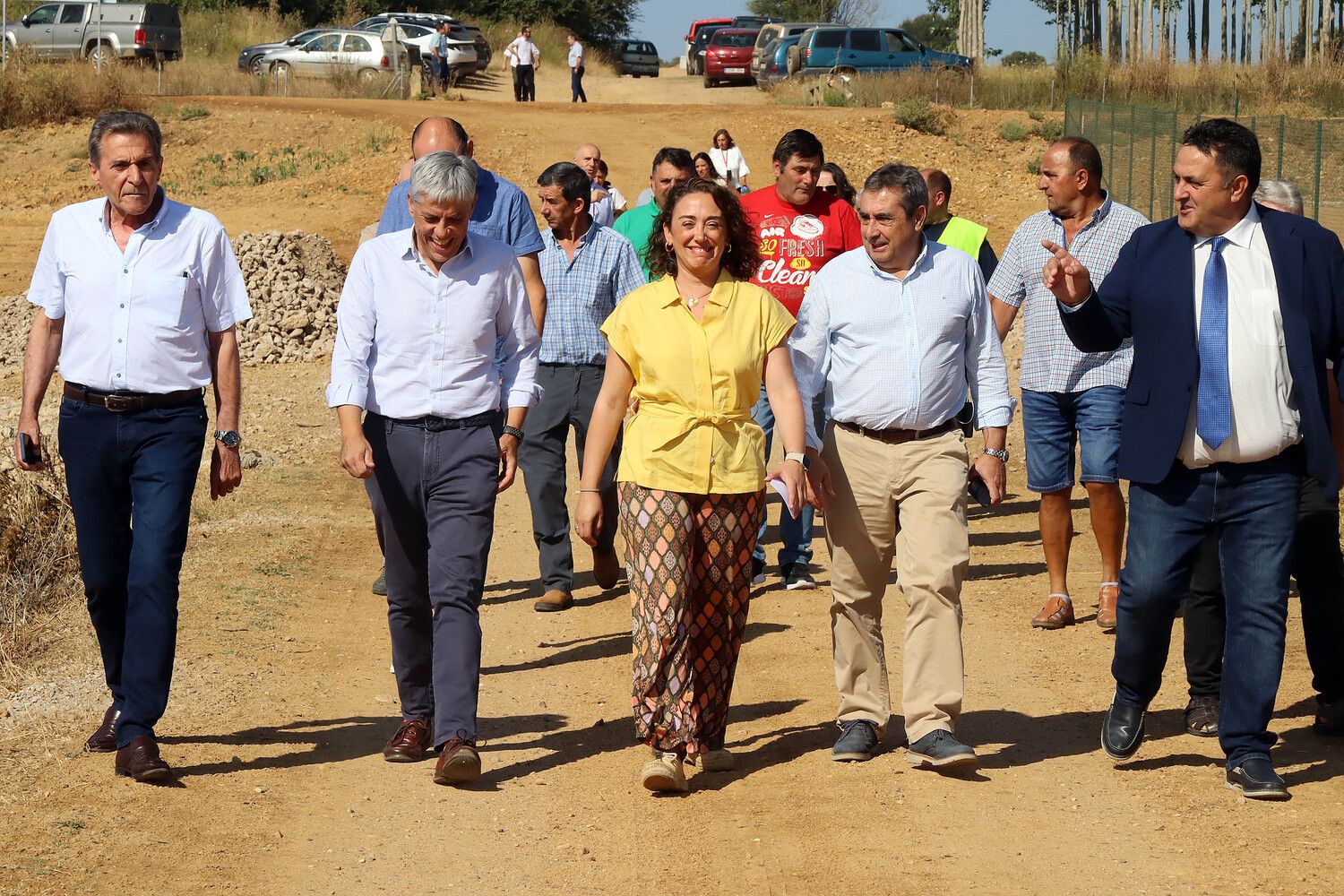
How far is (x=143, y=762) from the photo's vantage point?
5.52 meters

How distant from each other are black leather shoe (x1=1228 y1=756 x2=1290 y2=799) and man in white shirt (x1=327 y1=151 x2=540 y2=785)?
2.58 meters

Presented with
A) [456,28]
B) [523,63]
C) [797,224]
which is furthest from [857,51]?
[797,224]

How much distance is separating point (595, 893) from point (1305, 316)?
115 inches

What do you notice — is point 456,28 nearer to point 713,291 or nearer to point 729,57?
point 729,57

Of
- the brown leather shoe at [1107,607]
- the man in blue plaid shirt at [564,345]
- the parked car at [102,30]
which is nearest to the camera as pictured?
the brown leather shoe at [1107,607]

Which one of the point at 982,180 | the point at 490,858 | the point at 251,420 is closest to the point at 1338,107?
the point at 982,180

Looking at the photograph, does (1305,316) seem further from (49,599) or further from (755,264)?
(49,599)

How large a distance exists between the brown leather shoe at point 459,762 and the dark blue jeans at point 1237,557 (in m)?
2.34

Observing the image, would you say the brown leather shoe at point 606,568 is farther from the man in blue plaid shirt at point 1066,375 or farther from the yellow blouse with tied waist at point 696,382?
the yellow blouse with tied waist at point 696,382

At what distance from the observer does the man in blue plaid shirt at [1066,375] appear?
764 cm

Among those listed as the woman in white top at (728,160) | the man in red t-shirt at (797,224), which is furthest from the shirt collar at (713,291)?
the woman in white top at (728,160)

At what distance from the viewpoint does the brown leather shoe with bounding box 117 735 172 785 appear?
5.51 meters

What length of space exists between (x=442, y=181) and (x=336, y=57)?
35967 millimetres

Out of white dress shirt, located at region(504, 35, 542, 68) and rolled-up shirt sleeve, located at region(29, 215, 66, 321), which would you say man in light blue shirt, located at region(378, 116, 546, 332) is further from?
white dress shirt, located at region(504, 35, 542, 68)
